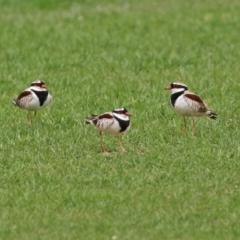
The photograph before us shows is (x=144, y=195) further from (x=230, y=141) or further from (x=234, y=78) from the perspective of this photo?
(x=234, y=78)

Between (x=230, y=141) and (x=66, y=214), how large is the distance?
275cm

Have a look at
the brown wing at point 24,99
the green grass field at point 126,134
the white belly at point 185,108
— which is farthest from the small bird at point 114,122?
the brown wing at point 24,99

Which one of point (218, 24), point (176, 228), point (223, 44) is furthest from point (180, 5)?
point (176, 228)

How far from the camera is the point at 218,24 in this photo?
16.2m

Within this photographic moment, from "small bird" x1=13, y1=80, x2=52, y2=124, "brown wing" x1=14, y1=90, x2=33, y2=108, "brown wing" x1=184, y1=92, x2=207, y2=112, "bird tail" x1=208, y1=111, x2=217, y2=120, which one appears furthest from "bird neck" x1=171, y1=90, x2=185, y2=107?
"brown wing" x1=14, y1=90, x2=33, y2=108

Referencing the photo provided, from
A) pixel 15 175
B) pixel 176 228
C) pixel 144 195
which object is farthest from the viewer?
pixel 15 175

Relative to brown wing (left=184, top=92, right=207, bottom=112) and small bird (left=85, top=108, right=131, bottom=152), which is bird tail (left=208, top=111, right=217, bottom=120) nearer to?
brown wing (left=184, top=92, right=207, bottom=112)

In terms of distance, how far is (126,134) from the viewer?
10570mm

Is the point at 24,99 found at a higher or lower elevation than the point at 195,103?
higher

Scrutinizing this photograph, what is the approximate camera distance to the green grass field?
812 cm

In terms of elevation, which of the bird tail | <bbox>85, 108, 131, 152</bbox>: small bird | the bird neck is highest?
the bird neck

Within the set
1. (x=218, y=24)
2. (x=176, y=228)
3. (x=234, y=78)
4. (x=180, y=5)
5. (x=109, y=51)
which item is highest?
(x=180, y=5)

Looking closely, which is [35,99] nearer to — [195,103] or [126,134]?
[126,134]

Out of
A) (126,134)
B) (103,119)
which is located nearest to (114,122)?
(103,119)
